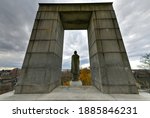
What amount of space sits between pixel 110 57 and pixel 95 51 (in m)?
0.99

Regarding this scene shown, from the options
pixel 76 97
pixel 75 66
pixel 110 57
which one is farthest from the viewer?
pixel 75 66

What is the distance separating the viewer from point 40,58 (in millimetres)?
5098

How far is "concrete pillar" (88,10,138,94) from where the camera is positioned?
176 inches

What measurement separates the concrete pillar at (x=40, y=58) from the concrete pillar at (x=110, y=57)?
265 centimetres

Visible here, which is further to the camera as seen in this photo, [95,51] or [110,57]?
[95,51]

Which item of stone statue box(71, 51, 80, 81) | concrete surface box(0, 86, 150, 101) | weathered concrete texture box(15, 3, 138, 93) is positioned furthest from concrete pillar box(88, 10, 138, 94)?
stone statue box(71, 51, 80, 81)

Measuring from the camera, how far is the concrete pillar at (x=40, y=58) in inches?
180

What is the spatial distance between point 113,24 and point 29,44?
17.4 feet

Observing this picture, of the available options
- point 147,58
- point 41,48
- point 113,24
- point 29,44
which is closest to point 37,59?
point 41,48

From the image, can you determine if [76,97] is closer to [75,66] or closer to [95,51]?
→ [95,51]

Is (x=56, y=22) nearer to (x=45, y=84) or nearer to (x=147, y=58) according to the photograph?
(x=45, y=84)

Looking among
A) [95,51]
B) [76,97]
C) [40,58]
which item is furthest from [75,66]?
[76,97]

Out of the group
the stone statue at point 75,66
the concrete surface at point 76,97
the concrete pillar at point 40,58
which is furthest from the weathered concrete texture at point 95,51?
the stone statue at point 75,66

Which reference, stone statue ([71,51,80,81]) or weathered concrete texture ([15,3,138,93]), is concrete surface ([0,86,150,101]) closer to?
weathered concrete texture ([15,3,138,93])
